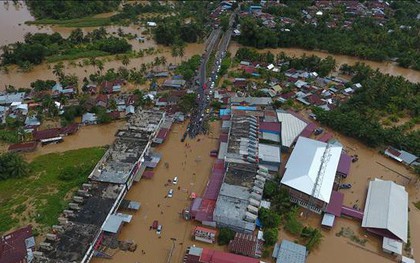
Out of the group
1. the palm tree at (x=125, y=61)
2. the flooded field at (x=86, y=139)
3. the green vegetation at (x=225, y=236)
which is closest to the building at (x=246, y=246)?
the green vegetation at (x=225, y=236)

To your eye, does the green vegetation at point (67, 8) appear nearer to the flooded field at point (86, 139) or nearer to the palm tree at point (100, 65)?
the palm tree at point (100, 65)

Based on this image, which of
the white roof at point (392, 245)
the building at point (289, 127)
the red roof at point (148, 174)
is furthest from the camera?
the building at point (289, 127)

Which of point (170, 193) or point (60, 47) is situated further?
point (60, 47)

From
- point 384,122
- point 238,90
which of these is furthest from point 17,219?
point 384,122

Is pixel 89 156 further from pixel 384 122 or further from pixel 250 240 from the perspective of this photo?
pixel 384 122

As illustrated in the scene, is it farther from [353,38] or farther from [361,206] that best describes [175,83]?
[353,38]

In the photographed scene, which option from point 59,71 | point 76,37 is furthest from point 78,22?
point 59,71

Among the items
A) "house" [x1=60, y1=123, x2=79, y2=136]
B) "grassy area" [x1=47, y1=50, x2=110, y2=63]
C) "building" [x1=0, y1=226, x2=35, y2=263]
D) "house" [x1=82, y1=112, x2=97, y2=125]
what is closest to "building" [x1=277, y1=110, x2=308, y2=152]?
"house" [x1=82, y1=112, x2=97, y2=125]
